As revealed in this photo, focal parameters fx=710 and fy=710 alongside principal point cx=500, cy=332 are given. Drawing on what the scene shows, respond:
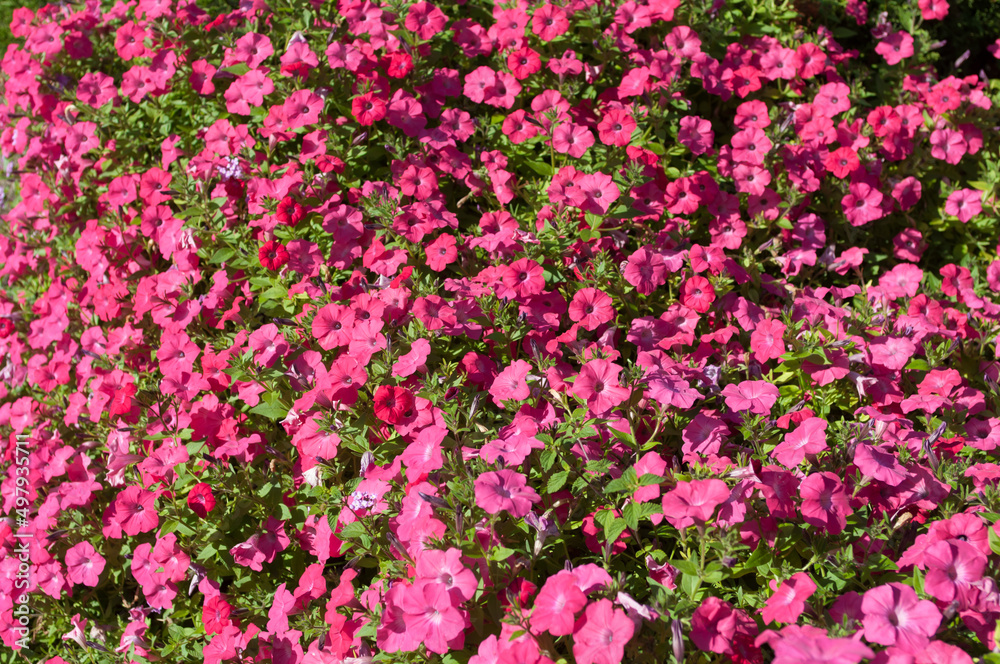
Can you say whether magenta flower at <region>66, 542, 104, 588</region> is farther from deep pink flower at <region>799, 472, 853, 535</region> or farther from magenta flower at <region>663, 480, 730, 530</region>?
deep pink flower at <region>799, 472, 853, 535</region>

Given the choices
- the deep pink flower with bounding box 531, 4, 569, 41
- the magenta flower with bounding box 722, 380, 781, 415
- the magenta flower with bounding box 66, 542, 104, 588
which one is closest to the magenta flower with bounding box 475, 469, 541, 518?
the magenta flower with bounding box 722, 380, 781, 415

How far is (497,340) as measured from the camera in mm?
2850

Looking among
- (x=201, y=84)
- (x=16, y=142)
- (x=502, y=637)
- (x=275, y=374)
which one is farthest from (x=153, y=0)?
(x=502, y=637)

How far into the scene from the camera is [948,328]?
2.99 metres

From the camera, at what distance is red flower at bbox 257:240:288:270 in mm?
2961

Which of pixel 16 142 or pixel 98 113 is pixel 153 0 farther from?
pixel 16 142

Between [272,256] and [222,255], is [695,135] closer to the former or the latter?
[272,256]

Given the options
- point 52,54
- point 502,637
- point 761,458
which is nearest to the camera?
point 502,637

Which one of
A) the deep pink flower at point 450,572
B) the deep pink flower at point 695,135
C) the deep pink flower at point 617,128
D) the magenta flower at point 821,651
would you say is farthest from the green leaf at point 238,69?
the magenta flower at point 821,651

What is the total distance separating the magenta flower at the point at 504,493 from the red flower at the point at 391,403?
18.8 inches

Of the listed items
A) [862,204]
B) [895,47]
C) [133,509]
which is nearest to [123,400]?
[133,509]

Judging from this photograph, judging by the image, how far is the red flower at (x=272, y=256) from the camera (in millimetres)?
2961

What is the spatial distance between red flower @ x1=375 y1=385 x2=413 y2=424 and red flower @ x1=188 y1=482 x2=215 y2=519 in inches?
28.5

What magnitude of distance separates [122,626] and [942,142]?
4569 millimetres
